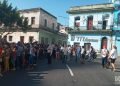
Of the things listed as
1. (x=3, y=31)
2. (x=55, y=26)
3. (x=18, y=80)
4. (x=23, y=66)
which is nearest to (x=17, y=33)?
(x=3, y=31)

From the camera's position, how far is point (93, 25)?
42562mm

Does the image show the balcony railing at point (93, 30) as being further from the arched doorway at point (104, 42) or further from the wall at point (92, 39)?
the arched doorway at point (104, 42)

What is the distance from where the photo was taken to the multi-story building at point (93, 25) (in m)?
40.7

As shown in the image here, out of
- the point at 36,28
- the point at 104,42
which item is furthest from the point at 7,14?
the point at 104,42

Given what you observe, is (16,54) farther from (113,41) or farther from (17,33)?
(17,33)

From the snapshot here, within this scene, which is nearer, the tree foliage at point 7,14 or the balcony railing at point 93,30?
the tree foliage at point 7,14

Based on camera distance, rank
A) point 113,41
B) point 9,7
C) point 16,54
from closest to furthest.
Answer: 1. point 16,54
2. point 9,7
3. point 113,41

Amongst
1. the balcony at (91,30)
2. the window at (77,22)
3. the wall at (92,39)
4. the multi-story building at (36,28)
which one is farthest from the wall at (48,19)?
the wall at (92,39)

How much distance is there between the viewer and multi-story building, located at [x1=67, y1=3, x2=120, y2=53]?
→ 133ft

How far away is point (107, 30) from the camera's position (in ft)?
132

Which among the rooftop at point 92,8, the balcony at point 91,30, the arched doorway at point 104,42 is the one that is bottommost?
the arched doorway at point 104,42

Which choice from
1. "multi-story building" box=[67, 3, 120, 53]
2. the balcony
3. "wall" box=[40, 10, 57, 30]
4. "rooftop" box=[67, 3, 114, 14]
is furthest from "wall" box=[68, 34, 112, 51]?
"wall" box=[40, 10, 57, 30]

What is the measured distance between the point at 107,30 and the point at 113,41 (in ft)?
6.53

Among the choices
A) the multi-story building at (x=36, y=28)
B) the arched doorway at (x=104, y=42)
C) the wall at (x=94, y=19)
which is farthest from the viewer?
the multi-story building at (x=36, y=28)
